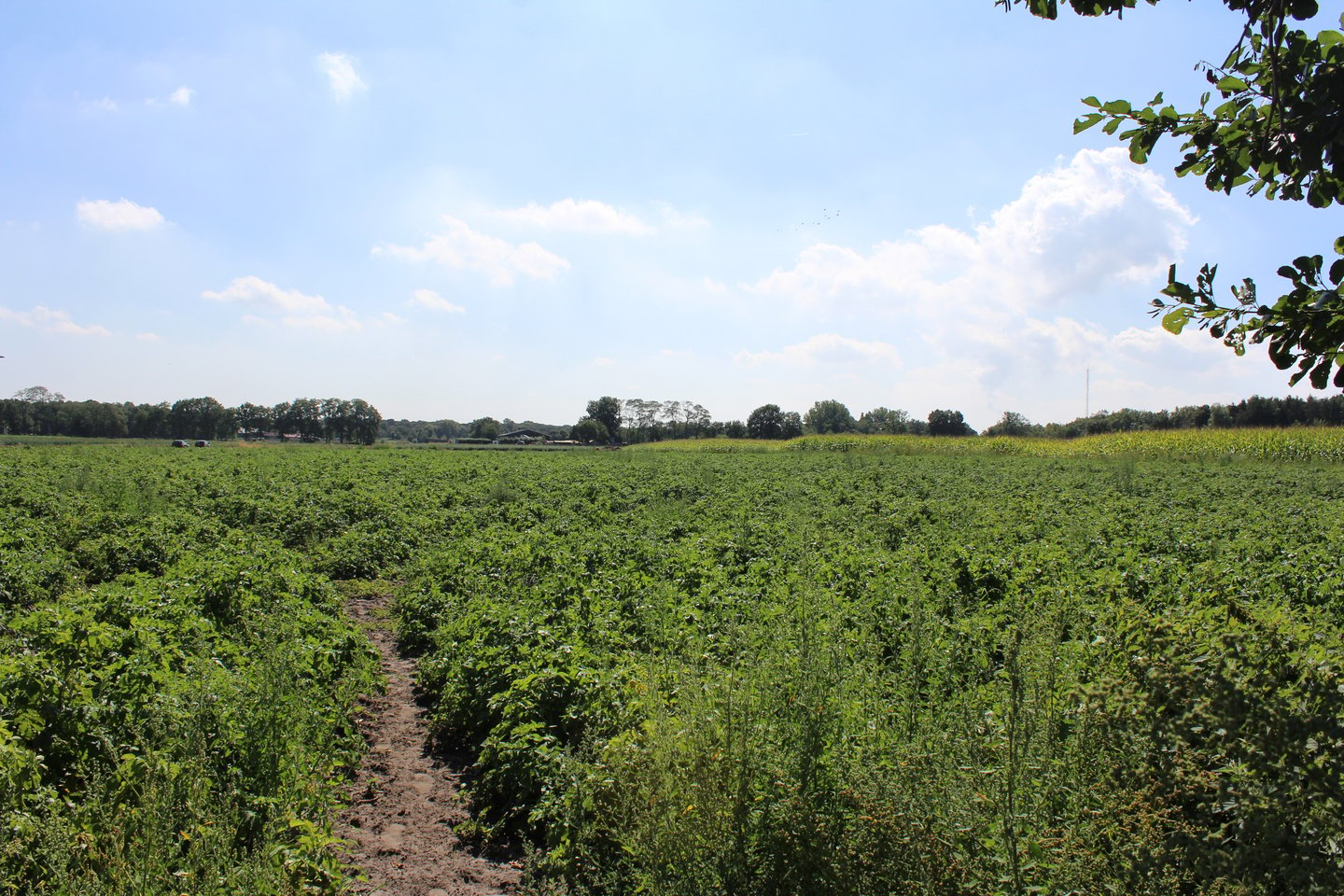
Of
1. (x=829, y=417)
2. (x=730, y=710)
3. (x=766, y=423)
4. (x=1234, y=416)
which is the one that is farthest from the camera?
(x=829, y=417)

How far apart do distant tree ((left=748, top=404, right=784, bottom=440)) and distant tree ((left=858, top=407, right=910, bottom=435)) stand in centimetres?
1663

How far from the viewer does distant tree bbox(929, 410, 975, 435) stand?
293 feet

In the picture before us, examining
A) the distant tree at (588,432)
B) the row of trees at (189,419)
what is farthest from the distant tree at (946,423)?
the row of trees at (189,419)

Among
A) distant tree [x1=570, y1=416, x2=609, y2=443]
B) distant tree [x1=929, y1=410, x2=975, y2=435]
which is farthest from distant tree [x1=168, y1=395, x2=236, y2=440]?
distant tree [x1=929, y1=410, x2=975, y2=435]

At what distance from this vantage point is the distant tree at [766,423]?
4267 inches

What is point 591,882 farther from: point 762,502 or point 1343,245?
point 762,502

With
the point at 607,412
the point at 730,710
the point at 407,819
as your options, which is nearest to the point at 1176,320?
the point at 730,710

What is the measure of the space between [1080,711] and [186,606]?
8265 millimetres

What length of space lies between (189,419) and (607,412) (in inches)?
2688

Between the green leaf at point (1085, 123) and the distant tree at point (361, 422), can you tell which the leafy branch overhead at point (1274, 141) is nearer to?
the green leaf at point (1085, 123)

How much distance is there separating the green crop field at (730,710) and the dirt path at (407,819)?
0.91 feet

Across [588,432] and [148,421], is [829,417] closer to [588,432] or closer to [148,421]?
[588,432]

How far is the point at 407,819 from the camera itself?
5746mm

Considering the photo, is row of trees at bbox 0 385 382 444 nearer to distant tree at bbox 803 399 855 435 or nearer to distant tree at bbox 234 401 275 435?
distant tree at bbox 234 401 275 435
